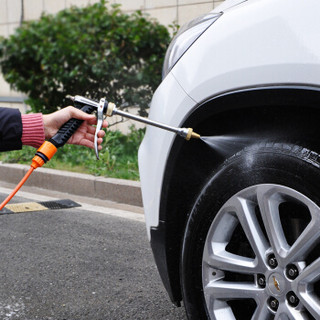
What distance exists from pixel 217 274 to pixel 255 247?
0.22 metres

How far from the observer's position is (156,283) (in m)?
3.45

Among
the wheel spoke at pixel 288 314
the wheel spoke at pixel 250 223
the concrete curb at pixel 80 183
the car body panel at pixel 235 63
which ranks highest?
the car body panel at pixel 235 63

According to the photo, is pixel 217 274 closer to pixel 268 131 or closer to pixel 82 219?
pixel 268 131

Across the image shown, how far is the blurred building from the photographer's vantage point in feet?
24.0

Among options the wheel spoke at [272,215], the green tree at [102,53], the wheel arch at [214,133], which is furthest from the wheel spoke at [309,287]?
the green tree at [102,53]

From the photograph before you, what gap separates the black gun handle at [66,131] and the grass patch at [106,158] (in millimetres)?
3635

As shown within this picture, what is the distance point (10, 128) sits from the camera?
2436mm

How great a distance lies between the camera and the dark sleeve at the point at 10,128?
2.43 m

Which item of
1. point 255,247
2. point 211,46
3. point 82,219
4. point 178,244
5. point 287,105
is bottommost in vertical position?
point 82,219

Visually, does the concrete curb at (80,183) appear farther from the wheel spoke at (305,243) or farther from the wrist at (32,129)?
the wheel spoke at (305,243)

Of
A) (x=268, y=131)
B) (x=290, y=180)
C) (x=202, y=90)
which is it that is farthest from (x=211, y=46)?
(x=290, y=180)

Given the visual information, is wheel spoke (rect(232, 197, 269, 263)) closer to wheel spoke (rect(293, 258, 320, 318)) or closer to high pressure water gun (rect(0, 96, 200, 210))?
wheel spoke (rect(293, 258, 320, 318))

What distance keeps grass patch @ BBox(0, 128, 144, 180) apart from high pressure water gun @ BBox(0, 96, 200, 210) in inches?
144

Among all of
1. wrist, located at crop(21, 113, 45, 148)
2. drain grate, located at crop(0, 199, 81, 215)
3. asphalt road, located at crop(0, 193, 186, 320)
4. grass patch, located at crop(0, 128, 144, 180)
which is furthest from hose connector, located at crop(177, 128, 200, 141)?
grass patch, located at crop(0, 128, 144, 180)
